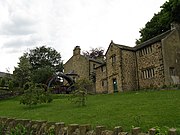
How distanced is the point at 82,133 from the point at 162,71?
28.6 m

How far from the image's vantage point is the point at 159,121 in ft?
36.7

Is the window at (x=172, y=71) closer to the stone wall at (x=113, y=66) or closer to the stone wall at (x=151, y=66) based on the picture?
the stone wall at (x=151, y=66)

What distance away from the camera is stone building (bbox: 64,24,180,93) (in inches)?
1336

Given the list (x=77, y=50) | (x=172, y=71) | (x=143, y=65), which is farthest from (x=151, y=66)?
(x=77, y=50)

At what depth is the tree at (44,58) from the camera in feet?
241

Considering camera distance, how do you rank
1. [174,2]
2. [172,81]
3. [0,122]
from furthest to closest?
[174,2] < [172,81] < [0,122]

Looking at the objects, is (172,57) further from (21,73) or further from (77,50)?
(21,73)

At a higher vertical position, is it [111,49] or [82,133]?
[111,49]

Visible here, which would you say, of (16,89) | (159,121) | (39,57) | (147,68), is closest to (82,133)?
(159,121)

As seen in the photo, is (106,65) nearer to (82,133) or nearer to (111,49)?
(111,49)

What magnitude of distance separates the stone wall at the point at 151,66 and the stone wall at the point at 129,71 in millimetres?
958

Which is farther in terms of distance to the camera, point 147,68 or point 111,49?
point 111,49

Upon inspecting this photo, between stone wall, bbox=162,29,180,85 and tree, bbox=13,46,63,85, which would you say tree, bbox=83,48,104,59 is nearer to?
tree, bbox=13,46,63,85

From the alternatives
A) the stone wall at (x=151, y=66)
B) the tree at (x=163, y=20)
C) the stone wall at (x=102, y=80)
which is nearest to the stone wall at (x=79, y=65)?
the stone wall at (x=102, y=80)
